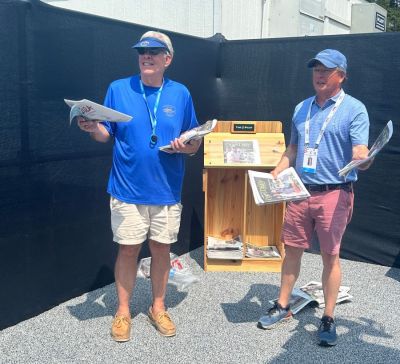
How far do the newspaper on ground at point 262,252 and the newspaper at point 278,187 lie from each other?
1.60 m

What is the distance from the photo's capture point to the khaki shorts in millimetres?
3197

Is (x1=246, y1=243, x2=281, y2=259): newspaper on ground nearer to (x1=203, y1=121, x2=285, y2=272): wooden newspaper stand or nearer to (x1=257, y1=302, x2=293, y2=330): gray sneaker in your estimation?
(x1=203, y1=121, x2=285, y2=272): wooden newspaper stand

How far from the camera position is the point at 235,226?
524 cm

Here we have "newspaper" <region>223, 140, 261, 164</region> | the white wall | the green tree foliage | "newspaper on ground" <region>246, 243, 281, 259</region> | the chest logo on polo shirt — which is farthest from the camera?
the green tree foliage

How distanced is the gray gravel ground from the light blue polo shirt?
1.14 m

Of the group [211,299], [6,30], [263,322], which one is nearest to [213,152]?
[211,299]

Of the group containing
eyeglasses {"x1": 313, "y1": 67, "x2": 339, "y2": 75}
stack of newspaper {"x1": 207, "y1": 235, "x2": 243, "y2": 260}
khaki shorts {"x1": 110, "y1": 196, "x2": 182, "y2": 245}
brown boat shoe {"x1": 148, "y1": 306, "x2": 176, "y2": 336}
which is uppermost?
eyeglasses {"x1": 313, "y1": 67, "x2": 339, "y2": 75}

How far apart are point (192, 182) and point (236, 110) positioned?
1000 millimetres

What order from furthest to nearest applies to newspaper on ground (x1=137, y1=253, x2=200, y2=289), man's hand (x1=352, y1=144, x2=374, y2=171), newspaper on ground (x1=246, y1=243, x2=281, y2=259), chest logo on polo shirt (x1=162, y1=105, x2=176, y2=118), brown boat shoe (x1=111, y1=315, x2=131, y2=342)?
newspaper on ground (x1=246, y1=243, x2=281, y2=259)
newspaper on ground (x1=137, y1=253, x2=200, y2=289)
brown boat shoe (x1=111, y1=315, x2=131, y2=342)
chest logo on polo shirt (x1=162, y1=105, x2=176, y2=118)
man's hand (x1=352, y1=144, x2=374, y2=171)

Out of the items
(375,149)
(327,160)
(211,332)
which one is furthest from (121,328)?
(375,149)

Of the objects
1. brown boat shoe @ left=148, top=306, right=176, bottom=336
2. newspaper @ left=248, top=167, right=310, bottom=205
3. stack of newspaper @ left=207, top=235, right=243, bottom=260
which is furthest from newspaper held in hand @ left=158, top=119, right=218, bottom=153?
stack of newspaper @ left=207, top=235, right=243, bottom=260

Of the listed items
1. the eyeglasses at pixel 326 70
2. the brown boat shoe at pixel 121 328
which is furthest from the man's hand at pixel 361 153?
the brown boat shoe at pixel 121 328

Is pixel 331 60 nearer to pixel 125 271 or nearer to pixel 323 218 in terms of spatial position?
pixel 323 218

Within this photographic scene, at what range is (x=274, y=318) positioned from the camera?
139 inches
